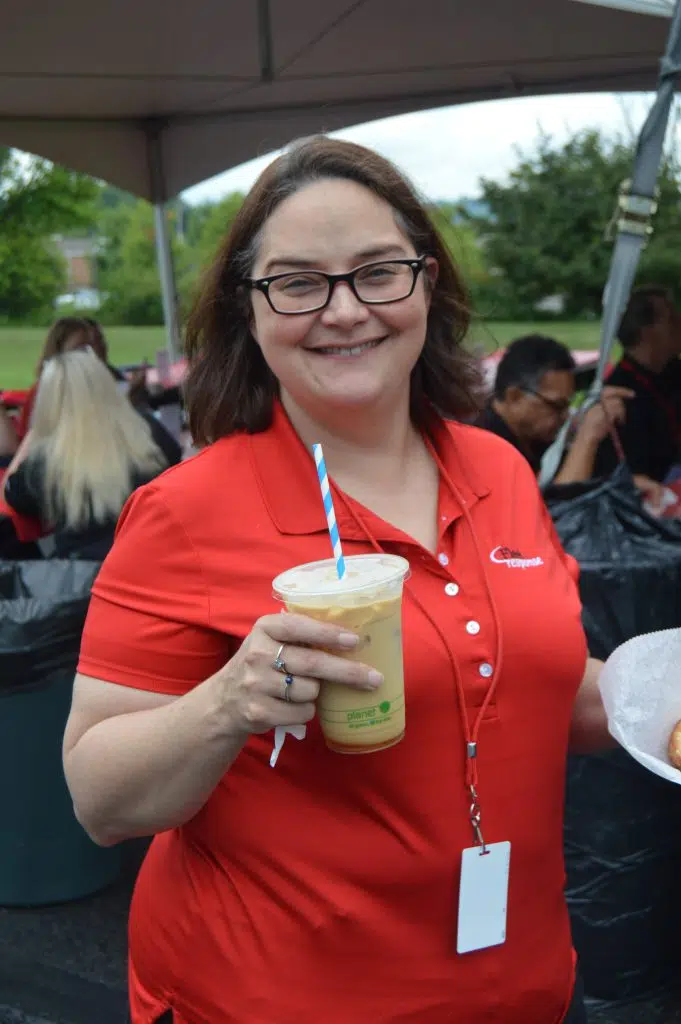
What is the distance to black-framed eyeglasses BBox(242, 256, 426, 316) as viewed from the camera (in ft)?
4.21

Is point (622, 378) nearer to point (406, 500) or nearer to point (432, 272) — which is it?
point (432, 272)

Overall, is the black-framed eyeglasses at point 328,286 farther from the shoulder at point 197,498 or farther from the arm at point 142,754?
the arm at point 142,754

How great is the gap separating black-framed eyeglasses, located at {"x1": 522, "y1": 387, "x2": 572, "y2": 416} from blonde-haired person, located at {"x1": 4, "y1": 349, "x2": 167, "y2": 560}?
1.49 meters

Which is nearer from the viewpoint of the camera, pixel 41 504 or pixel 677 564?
pixel 677 564

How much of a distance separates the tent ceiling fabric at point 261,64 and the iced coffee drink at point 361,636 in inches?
119

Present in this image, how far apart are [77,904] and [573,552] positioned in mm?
2265

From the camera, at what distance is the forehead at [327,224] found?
1296mm

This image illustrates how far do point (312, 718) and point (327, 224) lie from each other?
64cm

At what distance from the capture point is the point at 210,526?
1264mm

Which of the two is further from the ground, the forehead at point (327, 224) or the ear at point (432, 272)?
the forehead at point (327, 224)

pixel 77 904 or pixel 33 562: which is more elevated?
pixel 33 562

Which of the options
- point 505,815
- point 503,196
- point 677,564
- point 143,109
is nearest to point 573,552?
point 677,564

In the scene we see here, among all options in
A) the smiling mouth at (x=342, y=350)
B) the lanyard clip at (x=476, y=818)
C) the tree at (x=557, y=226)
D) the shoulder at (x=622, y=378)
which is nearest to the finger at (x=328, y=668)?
the lanyard clip at (x=476, y=818)

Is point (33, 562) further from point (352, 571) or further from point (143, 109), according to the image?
point (143, 109)
